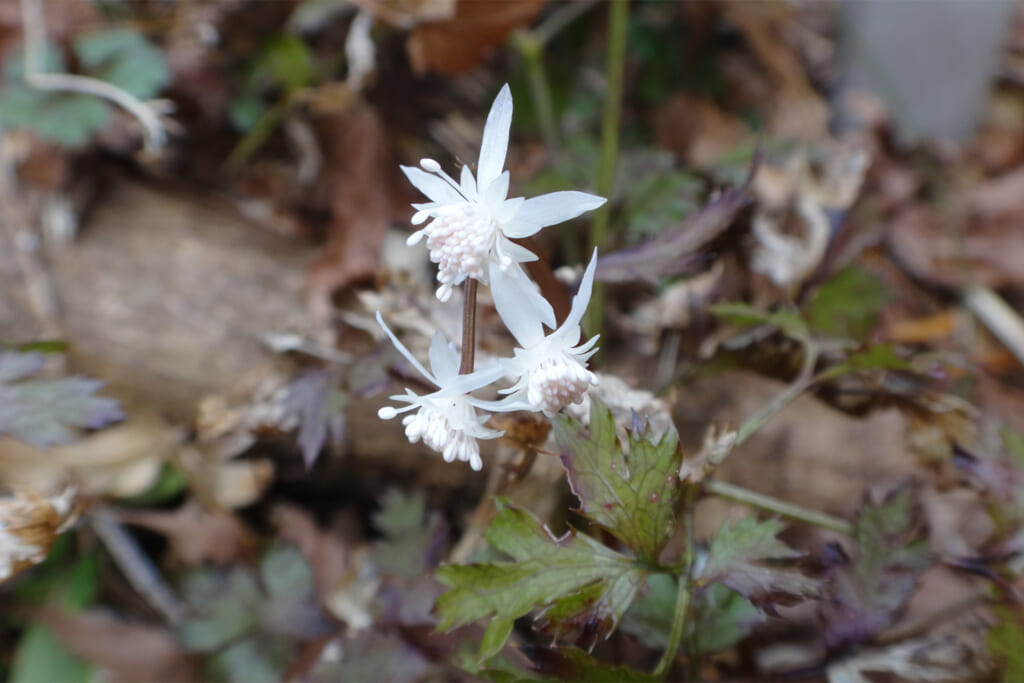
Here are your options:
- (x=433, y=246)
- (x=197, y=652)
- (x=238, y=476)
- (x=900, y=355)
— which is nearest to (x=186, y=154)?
(x=238, y=476)

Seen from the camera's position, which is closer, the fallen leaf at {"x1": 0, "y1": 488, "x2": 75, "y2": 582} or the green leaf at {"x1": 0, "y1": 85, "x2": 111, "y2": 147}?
the fallen leaf at {"x1": 0, "y1": 488, "x2": 75, "y2": 582}

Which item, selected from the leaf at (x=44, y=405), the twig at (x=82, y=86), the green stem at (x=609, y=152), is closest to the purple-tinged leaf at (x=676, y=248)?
the green stem at (x=609, y=152)

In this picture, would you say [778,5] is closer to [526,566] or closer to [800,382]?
[800,382]

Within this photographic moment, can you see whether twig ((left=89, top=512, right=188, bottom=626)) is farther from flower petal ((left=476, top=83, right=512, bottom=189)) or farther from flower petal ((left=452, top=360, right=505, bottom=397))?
flower petal ((left=476, top=83, right=512, bottom=189))

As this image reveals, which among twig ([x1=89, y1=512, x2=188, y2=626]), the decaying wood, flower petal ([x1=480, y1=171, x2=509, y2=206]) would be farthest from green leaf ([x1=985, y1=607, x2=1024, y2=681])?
twig ([x1=89, y1=512, x2=188, y2=626])

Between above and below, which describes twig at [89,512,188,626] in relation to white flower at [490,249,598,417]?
below

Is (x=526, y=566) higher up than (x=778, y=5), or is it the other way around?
(x=778, y=5)
